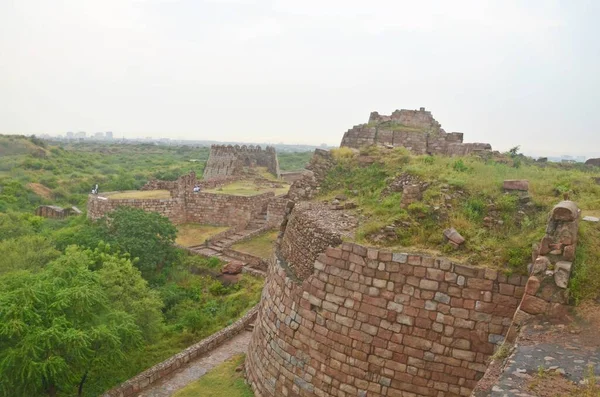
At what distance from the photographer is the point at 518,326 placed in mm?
5059

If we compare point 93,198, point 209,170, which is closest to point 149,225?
point 93,198

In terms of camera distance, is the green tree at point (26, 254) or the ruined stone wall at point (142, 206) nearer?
the green tree at point (26, 254)

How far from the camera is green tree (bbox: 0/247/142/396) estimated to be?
8.37m

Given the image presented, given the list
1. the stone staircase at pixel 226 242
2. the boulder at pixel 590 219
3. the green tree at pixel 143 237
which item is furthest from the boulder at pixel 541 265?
the green tree at pixel 143 237

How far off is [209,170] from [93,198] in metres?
16.3

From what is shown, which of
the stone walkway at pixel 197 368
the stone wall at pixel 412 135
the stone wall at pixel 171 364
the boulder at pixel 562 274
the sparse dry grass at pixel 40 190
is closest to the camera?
the boulder at pixel 562 274

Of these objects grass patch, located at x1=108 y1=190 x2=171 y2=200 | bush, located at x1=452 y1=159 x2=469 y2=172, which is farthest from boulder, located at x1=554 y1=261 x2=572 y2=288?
grass patch, located at x1=108 y1=190 x2=171 y2=200

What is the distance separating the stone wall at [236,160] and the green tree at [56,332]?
26.9 meters

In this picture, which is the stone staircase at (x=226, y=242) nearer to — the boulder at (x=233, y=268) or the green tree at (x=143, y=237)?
the boulder at (x=233, y=268)

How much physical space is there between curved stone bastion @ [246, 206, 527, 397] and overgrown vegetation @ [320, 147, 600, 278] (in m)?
0.39

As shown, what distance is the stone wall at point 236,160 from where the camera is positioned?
37.9 m

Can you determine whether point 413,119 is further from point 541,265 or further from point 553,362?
point 553,362

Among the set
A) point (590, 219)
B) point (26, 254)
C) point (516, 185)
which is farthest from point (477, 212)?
point (26, 254)

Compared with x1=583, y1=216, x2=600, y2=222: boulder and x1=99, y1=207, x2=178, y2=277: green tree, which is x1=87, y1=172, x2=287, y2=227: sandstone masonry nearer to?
x1=99, y1=207, x2=178, y2=277: green tree
